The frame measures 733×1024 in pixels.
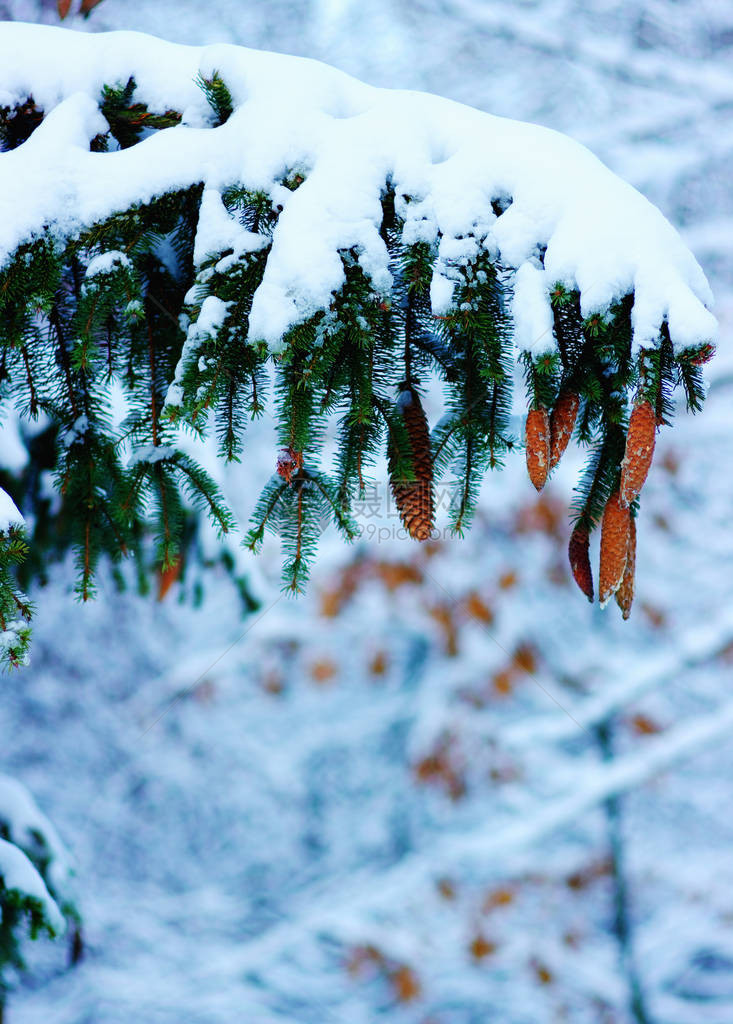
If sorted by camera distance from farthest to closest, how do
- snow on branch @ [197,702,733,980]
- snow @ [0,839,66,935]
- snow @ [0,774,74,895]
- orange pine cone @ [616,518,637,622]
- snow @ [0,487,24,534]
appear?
snow on branch @ [197,702,733,980] < snow @ [0,774,74,895] < snow @ [0,839,66,935] < orange pine cone @ [616,518,637,622] < snow @ [0,487,24,534]

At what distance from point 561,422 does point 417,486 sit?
9.8 inches

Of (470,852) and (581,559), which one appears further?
(470,852)

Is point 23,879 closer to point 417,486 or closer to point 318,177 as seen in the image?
point 417,486

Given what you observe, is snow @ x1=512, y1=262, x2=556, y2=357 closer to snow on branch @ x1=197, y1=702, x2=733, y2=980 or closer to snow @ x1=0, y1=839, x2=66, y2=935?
snow @ x1=0, y1=839, x2=66, y2=935

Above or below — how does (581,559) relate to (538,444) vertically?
below

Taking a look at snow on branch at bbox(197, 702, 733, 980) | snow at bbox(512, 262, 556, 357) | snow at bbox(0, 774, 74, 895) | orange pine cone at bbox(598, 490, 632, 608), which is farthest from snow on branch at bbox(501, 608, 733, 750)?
snow at bbox(512, 262, 556, 357)

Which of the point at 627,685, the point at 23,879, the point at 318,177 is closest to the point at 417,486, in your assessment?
the point at 318,177

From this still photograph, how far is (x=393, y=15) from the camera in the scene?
15.2ft

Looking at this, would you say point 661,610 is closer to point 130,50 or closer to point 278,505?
point 278,505

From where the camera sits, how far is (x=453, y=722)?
457 centimetres

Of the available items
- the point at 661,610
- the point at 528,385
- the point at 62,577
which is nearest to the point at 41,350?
the point at 528,385

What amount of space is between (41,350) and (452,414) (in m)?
0.72

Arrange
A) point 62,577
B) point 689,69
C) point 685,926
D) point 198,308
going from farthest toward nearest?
point 689,69, point 685,926, point 62,577, point 198,308

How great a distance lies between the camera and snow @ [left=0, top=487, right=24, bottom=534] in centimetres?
97
